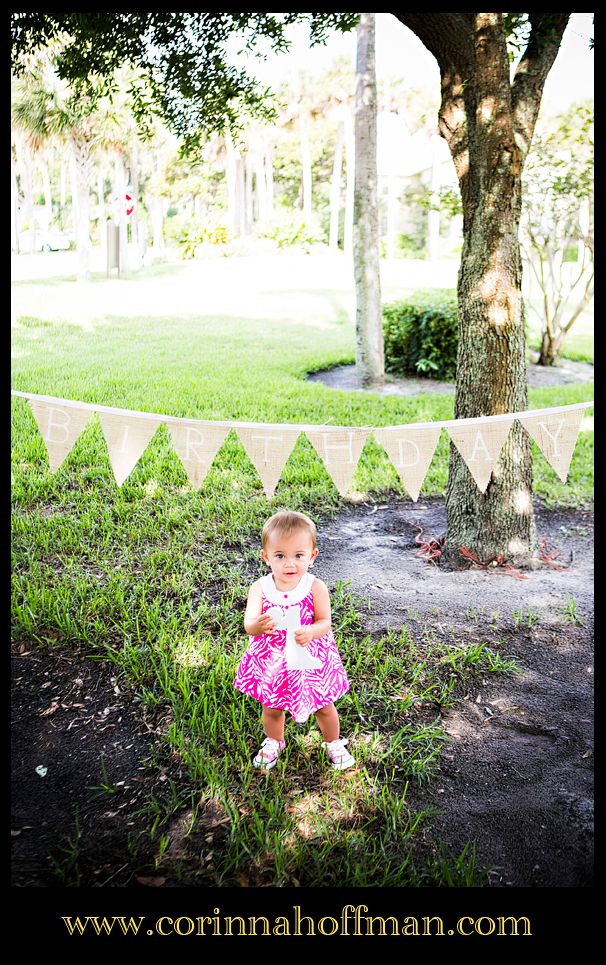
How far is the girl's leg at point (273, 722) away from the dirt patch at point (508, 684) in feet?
1.72

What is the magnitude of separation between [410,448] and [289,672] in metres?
1.04

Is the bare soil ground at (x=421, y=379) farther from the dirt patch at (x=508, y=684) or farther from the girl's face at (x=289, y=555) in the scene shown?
the girl's face at (x=289, y=555)

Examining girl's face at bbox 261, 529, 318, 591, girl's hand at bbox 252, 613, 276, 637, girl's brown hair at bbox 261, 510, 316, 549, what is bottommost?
girl's hand at bbox 252, 613, 276, 637

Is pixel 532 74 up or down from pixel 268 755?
up

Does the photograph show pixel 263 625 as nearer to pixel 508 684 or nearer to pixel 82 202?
pixel 508 684

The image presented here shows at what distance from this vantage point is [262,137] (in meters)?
24.5

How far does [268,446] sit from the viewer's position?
282cm

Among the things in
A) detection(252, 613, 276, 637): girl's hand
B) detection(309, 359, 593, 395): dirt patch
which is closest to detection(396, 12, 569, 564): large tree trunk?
detection(252, 613, 276, 637): girl's hand

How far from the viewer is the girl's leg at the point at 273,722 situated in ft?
8.22

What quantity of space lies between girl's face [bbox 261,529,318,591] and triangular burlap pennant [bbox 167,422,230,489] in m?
0.60

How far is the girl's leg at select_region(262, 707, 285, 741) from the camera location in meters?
2.51

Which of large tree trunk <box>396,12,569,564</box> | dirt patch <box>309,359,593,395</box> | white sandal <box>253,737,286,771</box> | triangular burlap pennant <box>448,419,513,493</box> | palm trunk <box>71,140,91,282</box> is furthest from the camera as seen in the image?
palm trunk <box>71,140,91,282</box>

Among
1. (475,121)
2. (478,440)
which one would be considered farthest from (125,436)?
(475,121)

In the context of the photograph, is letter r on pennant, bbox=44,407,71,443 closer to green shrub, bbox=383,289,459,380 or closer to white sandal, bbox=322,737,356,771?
white sandal, bbox=322,737,356,771
